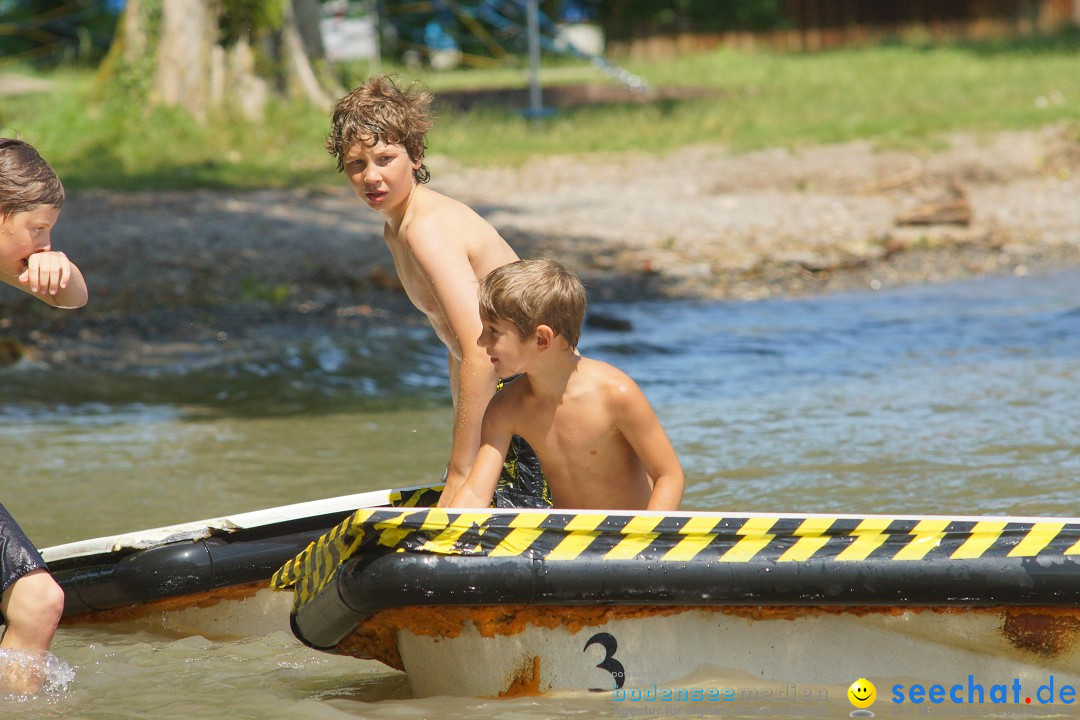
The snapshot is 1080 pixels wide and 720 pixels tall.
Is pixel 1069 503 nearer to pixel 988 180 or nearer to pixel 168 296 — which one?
pixel 168 296

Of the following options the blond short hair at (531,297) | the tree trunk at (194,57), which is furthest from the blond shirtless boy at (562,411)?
the tree trunk at (194,57)

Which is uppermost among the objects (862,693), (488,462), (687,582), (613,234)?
(488,462)

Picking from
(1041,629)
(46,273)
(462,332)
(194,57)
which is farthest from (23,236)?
(194,57)

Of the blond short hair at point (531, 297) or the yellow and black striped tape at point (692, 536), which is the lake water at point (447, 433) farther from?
the blond short hair at point (531, 297)

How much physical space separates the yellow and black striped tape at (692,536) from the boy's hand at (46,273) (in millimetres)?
1037

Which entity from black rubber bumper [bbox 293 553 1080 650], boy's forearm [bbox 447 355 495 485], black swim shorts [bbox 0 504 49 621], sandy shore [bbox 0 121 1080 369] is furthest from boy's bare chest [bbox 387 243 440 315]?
sandy shore [bbox 0 121 1080 369]

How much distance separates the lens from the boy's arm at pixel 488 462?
11.4ft

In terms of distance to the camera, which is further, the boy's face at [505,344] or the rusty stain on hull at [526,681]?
the boy's face at [505,344]

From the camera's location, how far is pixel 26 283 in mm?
3490

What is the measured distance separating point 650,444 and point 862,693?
0.80 m

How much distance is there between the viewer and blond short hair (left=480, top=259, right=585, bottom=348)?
3357 mm

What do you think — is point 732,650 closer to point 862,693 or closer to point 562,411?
point 862,693

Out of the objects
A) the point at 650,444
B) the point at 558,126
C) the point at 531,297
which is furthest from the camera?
the point at 558,126

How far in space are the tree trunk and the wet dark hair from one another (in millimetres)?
9536
